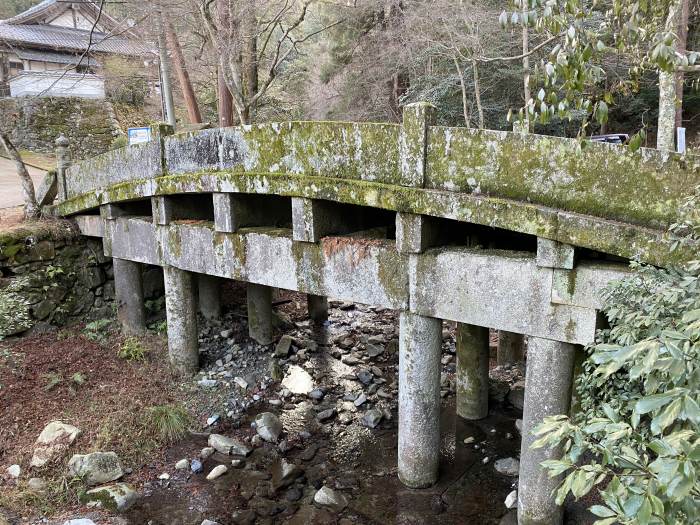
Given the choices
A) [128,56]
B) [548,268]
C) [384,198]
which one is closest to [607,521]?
[548,268]

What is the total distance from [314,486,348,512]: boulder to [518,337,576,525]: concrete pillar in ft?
7.49

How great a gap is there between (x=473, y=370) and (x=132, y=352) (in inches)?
247

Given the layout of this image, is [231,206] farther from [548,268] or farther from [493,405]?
[493,405]

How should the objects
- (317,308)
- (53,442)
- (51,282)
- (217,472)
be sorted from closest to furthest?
(53,442) → (217,472) → (51,282) → (317,308)

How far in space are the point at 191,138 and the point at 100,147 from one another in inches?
777

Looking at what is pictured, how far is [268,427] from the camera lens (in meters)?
8.70

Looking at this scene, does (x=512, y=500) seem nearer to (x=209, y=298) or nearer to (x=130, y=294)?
(x=209, y=298)

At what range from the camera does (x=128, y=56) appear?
86.4 ft

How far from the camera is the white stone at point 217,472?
766 cm

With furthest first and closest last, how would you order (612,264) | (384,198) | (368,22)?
(368,22), (384,198), (612,264)

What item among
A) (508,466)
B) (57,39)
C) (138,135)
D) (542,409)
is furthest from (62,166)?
(57,39)

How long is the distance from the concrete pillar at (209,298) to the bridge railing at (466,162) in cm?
377

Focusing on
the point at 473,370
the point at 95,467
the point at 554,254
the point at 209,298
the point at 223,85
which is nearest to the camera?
the point at 554,254

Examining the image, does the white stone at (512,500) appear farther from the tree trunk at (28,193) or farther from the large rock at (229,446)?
the tree trunk at (28,193)
